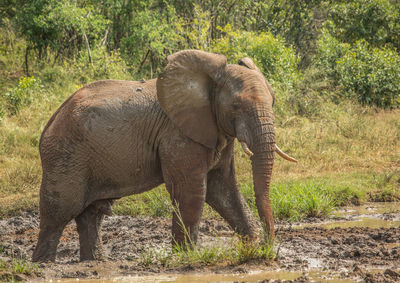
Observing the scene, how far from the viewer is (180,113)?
262 inches

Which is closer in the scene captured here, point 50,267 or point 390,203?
point 50,267

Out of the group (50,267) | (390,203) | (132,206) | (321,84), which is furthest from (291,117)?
(50,267)

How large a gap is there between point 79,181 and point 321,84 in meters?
10.9

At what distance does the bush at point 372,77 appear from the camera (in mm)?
17062

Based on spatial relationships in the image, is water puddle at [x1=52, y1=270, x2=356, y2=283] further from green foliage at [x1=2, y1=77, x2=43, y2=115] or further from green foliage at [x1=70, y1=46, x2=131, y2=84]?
green foliage at [x1=70, y1=46, x2=131, y2=84]

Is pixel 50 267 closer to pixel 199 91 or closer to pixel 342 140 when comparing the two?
pixel 199 91

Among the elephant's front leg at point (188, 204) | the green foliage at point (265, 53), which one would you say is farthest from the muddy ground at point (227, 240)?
the green foliage at point (265, 53)

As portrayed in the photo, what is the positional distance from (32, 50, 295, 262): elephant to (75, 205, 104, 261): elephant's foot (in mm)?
11

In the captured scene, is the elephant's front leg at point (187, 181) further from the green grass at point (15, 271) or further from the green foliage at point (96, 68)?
the green foliage at point (96, 68)

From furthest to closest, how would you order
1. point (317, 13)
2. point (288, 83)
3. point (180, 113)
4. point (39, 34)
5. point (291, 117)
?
point (317, 13)
point (39, 34)
point (288, 83)
point (291, 117)
point (180, 113)

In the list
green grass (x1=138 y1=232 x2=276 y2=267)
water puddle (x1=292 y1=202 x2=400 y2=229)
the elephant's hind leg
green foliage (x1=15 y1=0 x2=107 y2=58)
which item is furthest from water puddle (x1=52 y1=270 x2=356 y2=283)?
green foliage (x1=15 y1=0 x2=107 y2=58)

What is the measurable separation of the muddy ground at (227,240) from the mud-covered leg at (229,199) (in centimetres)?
37

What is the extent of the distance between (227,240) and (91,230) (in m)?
1.61

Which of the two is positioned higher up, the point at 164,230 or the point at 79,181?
the point at 79,181
